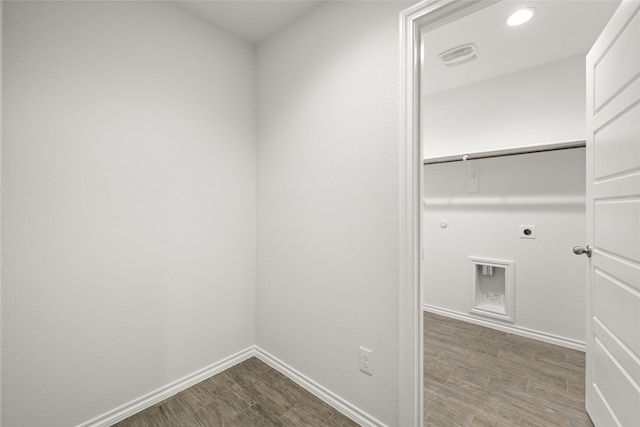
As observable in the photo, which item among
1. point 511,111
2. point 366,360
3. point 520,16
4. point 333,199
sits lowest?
point 366,360

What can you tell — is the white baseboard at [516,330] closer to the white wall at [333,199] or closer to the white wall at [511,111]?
the white wall at [333,199]

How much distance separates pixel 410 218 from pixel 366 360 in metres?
0.81

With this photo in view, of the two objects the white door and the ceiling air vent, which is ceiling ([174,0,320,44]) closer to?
the ceiling air vent

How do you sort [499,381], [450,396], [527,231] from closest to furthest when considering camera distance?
[450,396], [499,381], [527,231]

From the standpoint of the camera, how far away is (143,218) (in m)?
1.61

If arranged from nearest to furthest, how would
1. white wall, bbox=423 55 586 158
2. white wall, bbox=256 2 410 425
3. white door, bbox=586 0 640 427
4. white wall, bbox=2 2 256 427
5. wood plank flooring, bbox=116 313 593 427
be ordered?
1. white door, bbox=586 0 640 427
2. white wall, bbox=2 2 256 427
3. white wall, bbox=256 2 410 425
4. wood plank flooring, bbox=116 313 593 427
5. white wall, bbox=423 55 586 158

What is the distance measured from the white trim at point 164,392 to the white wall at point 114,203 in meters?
0.03

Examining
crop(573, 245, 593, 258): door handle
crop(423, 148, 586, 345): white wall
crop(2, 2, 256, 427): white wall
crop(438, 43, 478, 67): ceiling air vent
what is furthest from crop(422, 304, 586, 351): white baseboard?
crop(438, 43, 478, 67): ceiling air vent

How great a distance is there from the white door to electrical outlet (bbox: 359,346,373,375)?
39.8 inches

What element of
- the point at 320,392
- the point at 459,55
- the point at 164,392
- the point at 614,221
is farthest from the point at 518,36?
the point at 164,392

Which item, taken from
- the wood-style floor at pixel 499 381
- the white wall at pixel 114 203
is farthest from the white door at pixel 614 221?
the white wall at pixel 114 203

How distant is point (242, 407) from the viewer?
1603 millimetres

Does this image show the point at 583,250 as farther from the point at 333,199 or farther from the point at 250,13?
the point at 250,13

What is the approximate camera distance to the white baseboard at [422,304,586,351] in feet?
7.54
